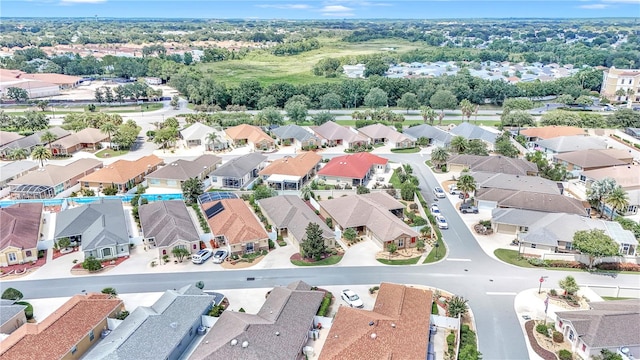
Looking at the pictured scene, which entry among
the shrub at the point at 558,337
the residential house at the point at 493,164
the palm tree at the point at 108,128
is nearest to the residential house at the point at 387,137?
the residential house at the point at 493,164

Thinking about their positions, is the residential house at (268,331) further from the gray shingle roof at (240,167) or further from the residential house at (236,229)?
the gray shingle roof at (240,167)

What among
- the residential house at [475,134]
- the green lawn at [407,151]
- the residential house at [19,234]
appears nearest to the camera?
the residential house at [19,234]

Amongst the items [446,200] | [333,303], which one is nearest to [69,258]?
[333,303]

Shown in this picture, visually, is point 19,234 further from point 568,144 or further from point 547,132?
point 547,132

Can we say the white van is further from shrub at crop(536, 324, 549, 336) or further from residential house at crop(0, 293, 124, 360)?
shrub at crop(536, 324, 549, 336)

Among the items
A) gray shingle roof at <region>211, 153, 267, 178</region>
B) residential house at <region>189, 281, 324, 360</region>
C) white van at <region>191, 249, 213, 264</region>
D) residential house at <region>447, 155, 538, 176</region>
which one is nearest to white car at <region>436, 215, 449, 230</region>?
residential house at <region>447, 155, 538, 176</region>

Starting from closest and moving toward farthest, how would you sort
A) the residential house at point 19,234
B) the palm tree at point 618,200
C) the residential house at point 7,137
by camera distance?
the residential house at point 19,234, the palm tree at point 618,200, the residential house at point 7,137
